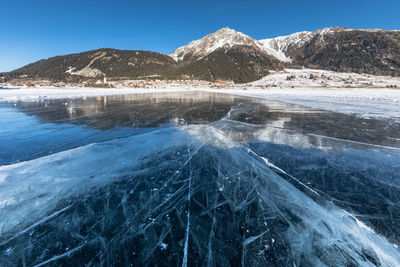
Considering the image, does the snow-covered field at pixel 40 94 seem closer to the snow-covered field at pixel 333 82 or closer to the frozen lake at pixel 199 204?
the frozen lake at pixel 199 204

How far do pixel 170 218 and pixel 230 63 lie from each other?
95.4m

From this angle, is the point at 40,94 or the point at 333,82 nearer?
the point at 40,94

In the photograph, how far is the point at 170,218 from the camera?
171 cm

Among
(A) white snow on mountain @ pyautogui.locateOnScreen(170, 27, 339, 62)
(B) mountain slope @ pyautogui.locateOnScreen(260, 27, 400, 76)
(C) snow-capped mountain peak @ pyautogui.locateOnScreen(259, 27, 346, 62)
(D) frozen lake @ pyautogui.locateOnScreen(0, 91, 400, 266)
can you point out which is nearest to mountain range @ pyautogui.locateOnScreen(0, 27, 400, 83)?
(B) mountain slope @ pyautogui.locateOnScreen(260, 27, 400, 76)

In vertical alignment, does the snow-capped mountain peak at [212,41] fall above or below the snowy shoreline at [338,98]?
above

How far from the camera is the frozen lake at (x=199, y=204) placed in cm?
134

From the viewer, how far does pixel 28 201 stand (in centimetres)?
195

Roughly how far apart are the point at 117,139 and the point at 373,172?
200 inches

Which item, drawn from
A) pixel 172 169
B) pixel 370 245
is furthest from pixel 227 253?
pixel 172 169

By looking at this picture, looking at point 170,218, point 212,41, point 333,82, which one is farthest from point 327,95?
point 212,41

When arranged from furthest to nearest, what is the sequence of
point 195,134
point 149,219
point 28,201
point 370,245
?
1. point 195,134
2. point 28,201
3. point 149,219
4. point 370,245

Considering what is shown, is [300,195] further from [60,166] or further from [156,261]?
[60,166]

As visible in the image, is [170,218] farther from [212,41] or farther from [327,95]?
[212,41]

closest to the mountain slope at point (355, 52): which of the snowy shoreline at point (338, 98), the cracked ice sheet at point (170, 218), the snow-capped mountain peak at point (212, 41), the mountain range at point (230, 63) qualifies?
the mountain range at point (230, 63)
